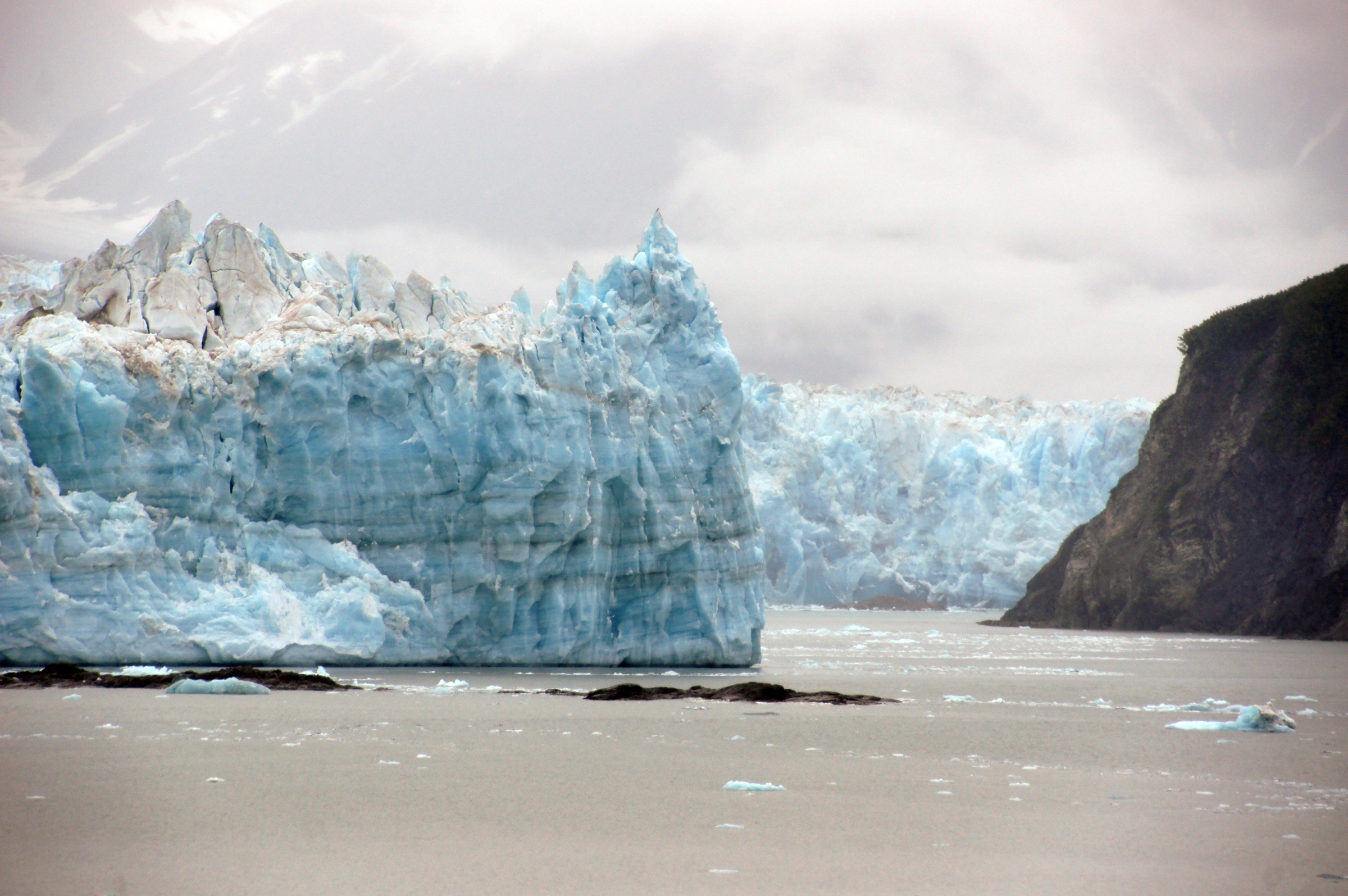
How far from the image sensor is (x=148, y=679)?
17.6 meters

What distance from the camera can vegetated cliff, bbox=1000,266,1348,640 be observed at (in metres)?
44.0

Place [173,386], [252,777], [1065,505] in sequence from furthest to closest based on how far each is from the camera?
[1065,505], [173,386], [252,777]

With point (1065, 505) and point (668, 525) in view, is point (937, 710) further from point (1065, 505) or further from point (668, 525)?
point (1065, 505)

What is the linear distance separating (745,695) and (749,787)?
8.46 meters

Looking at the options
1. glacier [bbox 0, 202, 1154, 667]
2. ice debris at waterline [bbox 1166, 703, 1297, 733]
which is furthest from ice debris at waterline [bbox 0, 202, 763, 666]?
ice debris at waterline [bbox 1166, 703, 1297, 733]

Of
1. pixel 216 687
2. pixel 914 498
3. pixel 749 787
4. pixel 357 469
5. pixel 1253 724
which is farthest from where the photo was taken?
pixel 914 498

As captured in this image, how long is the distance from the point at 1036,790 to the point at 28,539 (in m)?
16.2

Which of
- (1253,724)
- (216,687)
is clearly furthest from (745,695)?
(216,687)

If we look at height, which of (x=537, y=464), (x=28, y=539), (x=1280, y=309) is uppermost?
(x=1280, y=309)

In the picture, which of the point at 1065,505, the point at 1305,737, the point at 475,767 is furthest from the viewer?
the point at 1065,505

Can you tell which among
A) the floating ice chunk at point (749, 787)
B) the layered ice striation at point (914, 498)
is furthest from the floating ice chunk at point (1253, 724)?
the layered ice striation at point (914, 498)

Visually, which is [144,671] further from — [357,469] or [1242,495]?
[1242,495]

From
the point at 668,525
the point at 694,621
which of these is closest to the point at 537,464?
the point at 668,525

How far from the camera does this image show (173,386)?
69.8ft
